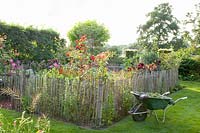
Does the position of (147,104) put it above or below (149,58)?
A: below

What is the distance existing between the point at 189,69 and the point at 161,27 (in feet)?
84.3

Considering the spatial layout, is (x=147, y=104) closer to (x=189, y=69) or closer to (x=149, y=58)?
(x=149, y=58)

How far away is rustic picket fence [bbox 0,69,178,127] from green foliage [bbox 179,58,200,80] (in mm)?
10263

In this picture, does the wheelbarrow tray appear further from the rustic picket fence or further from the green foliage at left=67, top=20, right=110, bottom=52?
the green foliage at left=67, top=20, right=110, bottom=52

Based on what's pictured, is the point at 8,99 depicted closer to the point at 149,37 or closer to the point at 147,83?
the point at 147,83

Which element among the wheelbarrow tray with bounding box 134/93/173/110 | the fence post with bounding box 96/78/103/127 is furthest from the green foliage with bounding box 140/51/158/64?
the fence post with bounding box 96/78/103/127

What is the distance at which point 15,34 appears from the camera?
39.9 ft

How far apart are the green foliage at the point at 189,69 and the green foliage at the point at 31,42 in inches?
272

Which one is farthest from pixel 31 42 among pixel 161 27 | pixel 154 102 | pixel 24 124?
pixel 161 27

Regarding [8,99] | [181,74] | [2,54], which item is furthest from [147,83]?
[181,74]

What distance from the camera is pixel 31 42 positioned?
13.0 metres

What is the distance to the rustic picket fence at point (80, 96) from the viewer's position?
646 centimetres

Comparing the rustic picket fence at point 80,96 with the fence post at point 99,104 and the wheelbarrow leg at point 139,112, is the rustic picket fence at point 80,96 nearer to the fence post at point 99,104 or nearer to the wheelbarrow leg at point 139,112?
the fence post at point 99,104

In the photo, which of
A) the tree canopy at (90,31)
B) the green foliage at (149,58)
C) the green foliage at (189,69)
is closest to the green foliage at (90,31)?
the tree canopy at (90,31)
